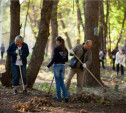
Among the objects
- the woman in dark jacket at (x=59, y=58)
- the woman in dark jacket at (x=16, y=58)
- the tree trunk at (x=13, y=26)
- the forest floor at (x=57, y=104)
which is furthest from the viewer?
the tree trunk at (x=13, y=26)

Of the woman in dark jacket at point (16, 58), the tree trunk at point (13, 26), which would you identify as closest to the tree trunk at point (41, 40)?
the tree trunk at point (13, 26)

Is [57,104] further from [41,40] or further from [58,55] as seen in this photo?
[41,40]

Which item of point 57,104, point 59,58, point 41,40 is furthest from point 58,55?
point 41,40

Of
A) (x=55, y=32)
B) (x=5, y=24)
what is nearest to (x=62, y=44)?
(x=55, y=32)

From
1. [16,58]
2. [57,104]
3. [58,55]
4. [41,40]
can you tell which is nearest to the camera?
[57,104]

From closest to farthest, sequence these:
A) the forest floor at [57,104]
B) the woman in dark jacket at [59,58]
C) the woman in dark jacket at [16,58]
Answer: the forest floor at [57,104] → the woman in dark jacket at [59,58] → the woman in dark jacket at [16,58]

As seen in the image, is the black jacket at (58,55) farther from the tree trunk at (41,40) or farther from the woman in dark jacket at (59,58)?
the tree trunk at (41,40)

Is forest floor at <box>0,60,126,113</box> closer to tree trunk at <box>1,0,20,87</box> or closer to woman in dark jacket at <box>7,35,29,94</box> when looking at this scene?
woman in dark jacket at <box>7,35,29,94</box>

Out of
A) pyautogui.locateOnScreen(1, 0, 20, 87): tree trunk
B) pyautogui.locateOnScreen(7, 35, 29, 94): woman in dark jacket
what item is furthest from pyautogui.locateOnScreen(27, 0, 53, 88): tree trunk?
pyautogui.locateOnScreen(7, 35, 29, 94): woman in dark jacket

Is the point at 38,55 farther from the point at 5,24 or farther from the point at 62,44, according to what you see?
the point at 5,24

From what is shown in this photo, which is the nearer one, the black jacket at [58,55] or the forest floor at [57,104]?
the forest floor at [57,104]

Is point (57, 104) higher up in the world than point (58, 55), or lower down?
lower down

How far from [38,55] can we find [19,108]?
4.05 m

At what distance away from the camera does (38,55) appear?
10.5 meters
